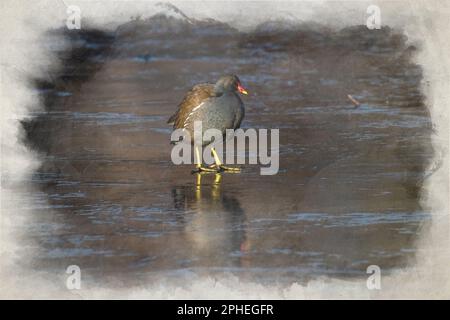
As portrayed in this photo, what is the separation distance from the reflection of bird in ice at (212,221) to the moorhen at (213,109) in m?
0.67

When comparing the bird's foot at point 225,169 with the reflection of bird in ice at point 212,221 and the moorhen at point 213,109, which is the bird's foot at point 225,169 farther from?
the reflection of bird in ice at point 212,221

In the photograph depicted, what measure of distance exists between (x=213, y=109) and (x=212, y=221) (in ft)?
6.95

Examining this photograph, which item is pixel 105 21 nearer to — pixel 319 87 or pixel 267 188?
pixel 319 87

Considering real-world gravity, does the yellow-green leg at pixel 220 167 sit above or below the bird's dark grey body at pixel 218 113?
below

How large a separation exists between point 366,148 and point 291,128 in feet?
4.38

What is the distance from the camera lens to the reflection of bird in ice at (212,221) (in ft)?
25.5

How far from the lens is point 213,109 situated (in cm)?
1027

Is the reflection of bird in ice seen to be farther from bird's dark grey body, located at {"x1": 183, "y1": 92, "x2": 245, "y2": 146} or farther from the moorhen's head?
the moorhen's head

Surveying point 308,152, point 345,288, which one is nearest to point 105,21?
point 308,152

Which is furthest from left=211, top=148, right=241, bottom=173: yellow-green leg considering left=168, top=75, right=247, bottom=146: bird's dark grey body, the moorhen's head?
the moorhen's head

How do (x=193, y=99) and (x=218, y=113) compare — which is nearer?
(x=218, y=113)

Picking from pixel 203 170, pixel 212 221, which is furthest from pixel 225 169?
pixel 212 221

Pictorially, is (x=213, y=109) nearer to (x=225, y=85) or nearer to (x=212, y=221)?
(x=225, y=85)

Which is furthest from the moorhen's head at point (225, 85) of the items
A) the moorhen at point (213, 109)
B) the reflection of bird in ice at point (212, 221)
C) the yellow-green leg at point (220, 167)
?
the reflection of bird in ice at point (212, 221)
